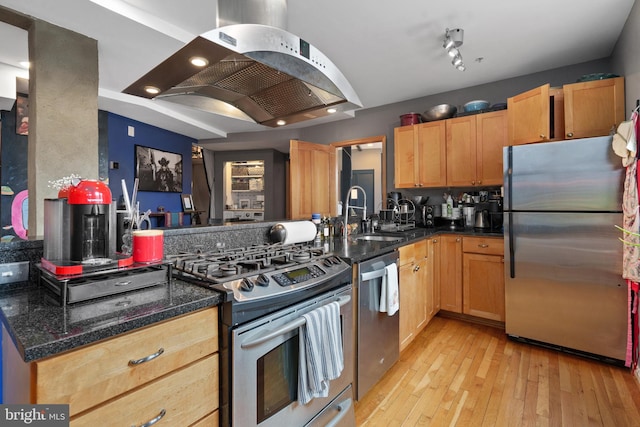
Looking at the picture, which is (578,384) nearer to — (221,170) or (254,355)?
(254,355)

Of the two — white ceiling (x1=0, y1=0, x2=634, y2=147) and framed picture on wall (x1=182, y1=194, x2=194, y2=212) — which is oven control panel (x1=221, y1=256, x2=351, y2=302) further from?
framed picture on wall (x1=182, y1=194, x2=194, y2=212)

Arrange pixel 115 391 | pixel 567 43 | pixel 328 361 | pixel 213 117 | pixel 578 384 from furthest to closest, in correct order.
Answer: pixel 213 117
pixel 567 43
pixel 578 384
pixel 328 361
pixel 115 391

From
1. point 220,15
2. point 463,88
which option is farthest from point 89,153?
point 463,88

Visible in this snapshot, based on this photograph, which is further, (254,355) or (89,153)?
(89,153)

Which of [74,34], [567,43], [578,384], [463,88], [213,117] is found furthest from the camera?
[213,117]

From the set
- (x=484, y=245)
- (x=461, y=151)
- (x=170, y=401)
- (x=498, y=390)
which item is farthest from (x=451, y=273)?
(x=170, y=401)

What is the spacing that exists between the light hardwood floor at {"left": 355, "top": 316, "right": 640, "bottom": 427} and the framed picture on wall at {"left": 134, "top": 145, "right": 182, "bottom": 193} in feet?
15.0

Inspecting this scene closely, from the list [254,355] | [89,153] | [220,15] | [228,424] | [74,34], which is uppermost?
[74,34]

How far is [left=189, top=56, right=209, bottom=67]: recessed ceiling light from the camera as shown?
1074 mm

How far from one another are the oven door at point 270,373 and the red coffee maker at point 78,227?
1.77 feet

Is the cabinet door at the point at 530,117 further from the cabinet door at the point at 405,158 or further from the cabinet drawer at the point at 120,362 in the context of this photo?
the cabinet drawer at the point at 120,362

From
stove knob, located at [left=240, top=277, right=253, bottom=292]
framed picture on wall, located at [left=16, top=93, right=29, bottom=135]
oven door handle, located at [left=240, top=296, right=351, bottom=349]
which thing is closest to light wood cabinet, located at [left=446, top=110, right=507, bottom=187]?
oven door handle, located at [left=240, top=296, right=351, bottom=349]

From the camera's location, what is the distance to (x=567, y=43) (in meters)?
2.61

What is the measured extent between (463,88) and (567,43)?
3.54 ft
